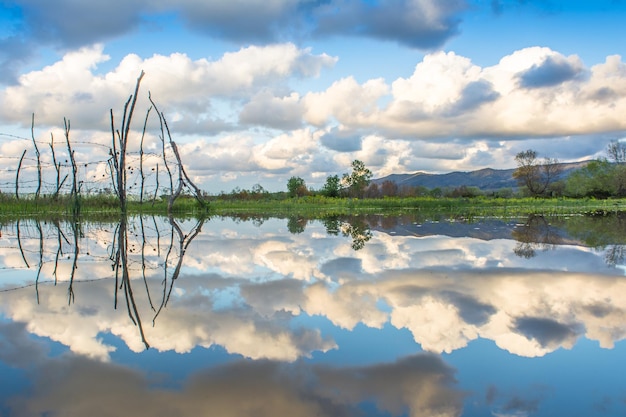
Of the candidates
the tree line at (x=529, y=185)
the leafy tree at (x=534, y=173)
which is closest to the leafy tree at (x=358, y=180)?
the tree line at (x=529, y=185)

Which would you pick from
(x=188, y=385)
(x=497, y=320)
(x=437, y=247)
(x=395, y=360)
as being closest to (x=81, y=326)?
(x=188, y=385)

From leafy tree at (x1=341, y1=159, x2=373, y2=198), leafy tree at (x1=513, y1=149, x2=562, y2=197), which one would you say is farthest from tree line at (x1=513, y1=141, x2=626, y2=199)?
leafy tree at (x1=341, y1=159, x2=373, y2=198)

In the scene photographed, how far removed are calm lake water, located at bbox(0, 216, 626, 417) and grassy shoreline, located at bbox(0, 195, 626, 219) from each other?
1743 centimetres

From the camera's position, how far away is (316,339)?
3283 millimetres

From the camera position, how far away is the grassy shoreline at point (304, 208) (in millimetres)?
22672

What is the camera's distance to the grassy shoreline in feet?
74.4

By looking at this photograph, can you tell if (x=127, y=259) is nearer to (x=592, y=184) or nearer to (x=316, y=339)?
(x=316, y=339)

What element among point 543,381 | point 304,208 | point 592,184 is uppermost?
point 592,184

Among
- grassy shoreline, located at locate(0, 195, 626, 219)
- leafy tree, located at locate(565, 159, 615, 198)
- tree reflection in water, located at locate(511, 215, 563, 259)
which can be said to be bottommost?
tree reflection in water, located at locate(511, 215, 563, 259)

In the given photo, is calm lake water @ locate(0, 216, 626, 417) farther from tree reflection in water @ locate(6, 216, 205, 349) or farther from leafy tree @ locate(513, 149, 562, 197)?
leafy tree @ locate(513, 149, 562, 197)

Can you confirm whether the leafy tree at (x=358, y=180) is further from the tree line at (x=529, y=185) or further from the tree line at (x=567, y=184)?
the tree line at (x=567, y=184)

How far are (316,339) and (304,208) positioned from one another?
3092 cm

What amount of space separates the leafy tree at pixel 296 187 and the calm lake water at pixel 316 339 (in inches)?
1545

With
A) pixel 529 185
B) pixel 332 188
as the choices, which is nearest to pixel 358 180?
pixel 332 188
